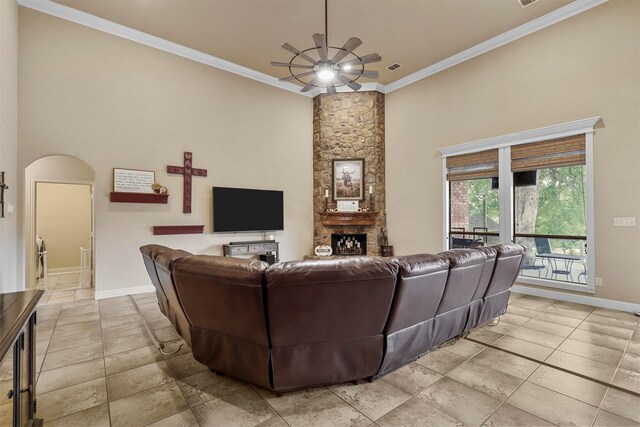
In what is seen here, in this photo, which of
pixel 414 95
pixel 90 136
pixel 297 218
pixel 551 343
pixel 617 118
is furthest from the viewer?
pixel 297 218

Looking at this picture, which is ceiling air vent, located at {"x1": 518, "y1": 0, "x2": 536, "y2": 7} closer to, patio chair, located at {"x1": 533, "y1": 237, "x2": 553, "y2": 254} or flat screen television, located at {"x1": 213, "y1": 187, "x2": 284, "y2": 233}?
patio chair, located at {"x1": 533, "y1": 237, "x2": 553, "y2": 254}

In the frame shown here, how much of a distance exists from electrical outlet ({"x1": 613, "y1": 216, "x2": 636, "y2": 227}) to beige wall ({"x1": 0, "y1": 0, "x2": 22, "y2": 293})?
7426 mm

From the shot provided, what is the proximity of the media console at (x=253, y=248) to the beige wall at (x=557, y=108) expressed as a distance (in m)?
2.82

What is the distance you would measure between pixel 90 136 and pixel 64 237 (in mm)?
4296

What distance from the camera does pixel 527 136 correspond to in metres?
4.75

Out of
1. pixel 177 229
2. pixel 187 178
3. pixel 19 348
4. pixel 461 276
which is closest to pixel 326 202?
pixel 187 178

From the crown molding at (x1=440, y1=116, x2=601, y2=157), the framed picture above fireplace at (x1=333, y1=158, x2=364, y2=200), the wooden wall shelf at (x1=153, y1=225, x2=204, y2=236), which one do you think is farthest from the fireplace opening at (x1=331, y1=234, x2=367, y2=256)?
the wooden wall shelf at (x1=153, y1=225, x2=204, y2=236)

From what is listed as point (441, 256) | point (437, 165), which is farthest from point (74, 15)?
point (437, 165)

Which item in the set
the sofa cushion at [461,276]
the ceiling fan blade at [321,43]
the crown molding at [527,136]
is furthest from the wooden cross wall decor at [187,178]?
the crown molding at [527,136]

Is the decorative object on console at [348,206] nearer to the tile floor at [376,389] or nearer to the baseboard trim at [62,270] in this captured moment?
the tile floor at [376,389]

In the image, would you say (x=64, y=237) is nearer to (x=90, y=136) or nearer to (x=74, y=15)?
(x=90, y=136)

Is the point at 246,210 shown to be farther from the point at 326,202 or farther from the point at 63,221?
the point at 63,221

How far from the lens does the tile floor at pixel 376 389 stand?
1864mm

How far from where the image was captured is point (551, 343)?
2.93 metres
